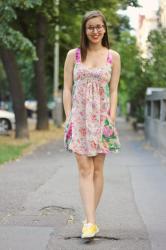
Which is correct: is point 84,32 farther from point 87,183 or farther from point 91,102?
point 87,183

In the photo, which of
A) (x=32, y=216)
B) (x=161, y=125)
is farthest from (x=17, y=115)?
(x=32, y=216)

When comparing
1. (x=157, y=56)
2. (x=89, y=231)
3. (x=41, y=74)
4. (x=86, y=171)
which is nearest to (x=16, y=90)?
(x=157, y=56)

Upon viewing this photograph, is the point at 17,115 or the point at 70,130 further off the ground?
the point at 70,130

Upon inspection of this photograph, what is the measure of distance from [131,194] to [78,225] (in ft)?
6.92

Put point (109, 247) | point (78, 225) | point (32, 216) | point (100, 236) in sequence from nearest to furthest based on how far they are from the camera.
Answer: point (109, 247), point (100, 236), point (78, 225), point (32, 216)

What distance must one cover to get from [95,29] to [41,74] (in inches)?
843

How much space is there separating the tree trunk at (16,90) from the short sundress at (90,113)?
47.1ft

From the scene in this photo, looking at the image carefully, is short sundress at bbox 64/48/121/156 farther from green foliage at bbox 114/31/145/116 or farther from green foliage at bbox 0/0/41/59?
green foliage at bbox 114/31/145/116

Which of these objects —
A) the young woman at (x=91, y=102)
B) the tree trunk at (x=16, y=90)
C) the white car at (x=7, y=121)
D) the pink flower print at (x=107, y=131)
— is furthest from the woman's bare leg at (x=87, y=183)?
the white car at (x=7, y=121)

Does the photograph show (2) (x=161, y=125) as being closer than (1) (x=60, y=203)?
No

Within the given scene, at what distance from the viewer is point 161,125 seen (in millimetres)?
15109

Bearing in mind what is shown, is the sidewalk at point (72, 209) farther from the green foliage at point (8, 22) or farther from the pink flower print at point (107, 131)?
the green foliage at point (8, 22)

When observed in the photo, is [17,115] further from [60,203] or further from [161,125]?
[60,203]

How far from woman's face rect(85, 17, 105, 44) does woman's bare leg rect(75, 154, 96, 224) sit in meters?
1.02
